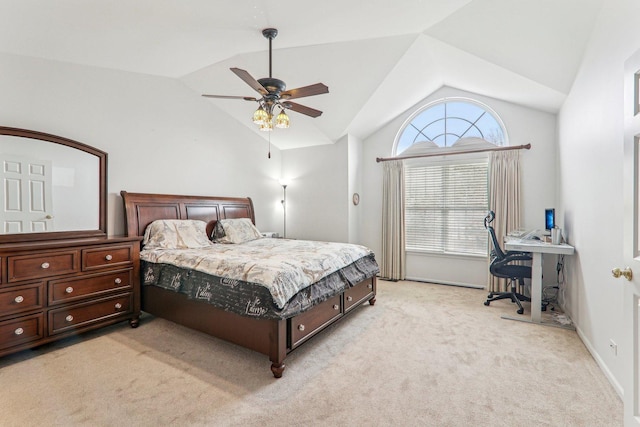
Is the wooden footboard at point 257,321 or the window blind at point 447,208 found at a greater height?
the window blind at point 447,208

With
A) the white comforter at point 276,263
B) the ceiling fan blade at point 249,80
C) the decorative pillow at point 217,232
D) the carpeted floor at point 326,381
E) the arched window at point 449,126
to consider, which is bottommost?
the carpeted floor at point 326,381

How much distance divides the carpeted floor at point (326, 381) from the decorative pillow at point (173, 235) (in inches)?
37.3

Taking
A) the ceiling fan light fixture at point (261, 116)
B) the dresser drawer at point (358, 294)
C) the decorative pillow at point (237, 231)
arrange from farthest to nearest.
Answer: the decorative pillow at point (237, 231), the dresser drawer at point (358, 294), the ceiling fan light fixture at point (261, 116)

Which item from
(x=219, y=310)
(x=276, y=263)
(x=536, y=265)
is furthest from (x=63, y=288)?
(x=536, y=265)

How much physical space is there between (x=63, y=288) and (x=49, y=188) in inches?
43.1

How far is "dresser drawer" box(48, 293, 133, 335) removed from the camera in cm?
270

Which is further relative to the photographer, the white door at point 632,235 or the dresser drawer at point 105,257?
the dresser drawer at point 105,257

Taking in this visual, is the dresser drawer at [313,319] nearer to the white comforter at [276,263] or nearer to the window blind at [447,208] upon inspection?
the white comforter at [276,263]

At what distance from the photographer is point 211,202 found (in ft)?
15.2

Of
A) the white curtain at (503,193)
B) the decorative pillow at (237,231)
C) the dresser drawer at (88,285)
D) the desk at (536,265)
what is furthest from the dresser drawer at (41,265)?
the white curtain at (503,193)

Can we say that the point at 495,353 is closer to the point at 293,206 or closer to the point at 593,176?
the point at 593,176

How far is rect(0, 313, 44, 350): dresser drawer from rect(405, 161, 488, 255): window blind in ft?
16.4

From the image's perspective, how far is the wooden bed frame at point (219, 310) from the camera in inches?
94.2

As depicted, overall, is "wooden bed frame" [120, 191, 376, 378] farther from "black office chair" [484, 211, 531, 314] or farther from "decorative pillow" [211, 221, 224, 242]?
"black office chair" [484, 211, 531, 314]
